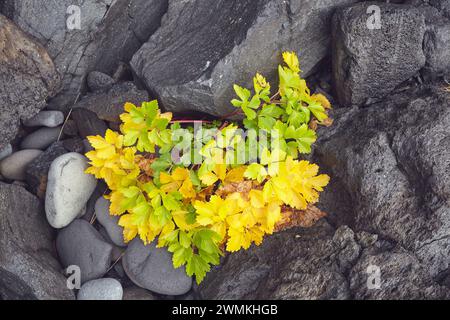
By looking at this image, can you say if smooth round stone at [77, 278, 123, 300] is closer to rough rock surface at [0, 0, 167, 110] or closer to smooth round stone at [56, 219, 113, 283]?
smooth round stone at [56, 219, 113, 283]

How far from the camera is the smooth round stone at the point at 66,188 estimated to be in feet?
9.18

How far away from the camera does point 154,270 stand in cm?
281

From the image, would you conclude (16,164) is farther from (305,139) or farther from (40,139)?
(305,139)

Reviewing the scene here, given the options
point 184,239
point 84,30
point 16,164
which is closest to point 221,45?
point 84,30

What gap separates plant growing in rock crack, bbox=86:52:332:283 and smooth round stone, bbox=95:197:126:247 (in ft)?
0.79

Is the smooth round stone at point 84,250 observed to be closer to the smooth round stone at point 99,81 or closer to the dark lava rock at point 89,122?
the dark lava rock at point 89,122

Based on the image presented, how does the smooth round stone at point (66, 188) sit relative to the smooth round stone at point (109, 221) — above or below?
above

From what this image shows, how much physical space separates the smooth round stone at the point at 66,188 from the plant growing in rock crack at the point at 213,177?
176mm

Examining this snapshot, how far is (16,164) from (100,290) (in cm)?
91

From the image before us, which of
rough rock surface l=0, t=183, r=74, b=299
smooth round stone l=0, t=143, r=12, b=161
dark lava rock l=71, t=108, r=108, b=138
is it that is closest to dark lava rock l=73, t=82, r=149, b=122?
dark lava rock l=71, t=108, r=108, b=138

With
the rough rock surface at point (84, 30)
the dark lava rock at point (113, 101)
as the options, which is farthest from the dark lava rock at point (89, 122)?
the rough rock surface at point (84, 30)

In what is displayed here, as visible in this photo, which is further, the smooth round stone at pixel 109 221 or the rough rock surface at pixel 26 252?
the smooth round stone at pixel 109 221

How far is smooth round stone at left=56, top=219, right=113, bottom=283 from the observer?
2830 millimetres

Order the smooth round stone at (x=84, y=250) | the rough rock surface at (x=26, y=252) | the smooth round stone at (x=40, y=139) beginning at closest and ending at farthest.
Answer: the rough rock surface at (x=26, y=252)
the smooth round stone at (x=84, y=250)
the smooth round stone at (x=40, y=139)
